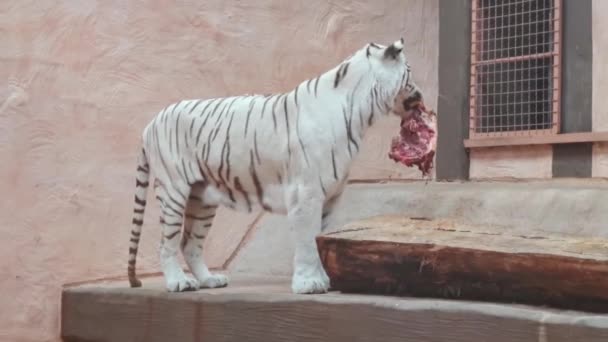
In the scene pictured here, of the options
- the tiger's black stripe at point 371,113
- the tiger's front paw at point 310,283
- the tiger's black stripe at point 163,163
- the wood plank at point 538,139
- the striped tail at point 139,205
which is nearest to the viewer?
the tiger's front paw at point 310,283

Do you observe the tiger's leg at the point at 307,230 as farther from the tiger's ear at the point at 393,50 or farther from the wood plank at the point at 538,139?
the wood plank at the point at 538,139

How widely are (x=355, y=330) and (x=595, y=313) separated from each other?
519 mm

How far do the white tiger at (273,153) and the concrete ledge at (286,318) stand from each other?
0.33 feet

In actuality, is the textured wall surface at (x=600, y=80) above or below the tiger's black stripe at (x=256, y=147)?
above

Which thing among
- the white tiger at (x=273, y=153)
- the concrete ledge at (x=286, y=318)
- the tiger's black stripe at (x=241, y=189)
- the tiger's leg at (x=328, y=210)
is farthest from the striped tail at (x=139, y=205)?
the tiger's leg at (x=328, y=210)

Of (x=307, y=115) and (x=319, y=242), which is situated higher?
(x=307, y=115)

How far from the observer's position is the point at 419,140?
2396 millimetres

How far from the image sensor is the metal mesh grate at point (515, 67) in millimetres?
3920

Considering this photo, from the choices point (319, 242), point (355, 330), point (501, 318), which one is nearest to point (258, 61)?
point (319, 242)

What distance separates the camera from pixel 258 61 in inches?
144

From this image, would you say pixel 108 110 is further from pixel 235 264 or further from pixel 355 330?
pixel 355 330

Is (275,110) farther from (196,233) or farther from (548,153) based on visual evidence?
(548,153)

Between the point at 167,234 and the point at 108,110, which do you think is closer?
the point at 167,234

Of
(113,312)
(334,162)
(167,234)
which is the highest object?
(334,162)
